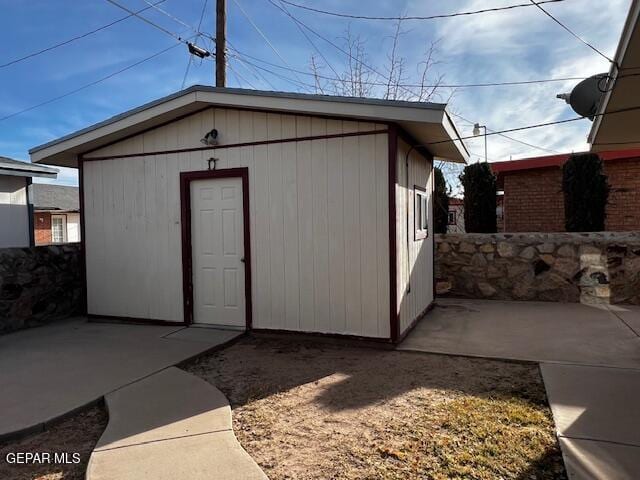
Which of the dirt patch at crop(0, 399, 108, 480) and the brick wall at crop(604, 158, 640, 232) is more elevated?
the brick wall at crop(604, 158, 640, 232)

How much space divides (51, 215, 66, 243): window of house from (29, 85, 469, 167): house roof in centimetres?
1695

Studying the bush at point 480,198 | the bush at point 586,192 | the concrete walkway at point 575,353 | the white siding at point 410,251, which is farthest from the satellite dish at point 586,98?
the bush at point 480,198

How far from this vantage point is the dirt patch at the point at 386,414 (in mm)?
2535

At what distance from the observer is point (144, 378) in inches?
157

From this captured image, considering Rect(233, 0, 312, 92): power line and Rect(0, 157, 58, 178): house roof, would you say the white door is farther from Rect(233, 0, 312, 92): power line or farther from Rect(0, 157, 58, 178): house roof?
Rect(233, 0, 312, 92): power line

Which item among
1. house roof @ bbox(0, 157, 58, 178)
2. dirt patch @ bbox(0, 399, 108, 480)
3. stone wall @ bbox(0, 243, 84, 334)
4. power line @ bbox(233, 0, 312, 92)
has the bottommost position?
dirt patch @ bbox(0, 399, 108, 480)

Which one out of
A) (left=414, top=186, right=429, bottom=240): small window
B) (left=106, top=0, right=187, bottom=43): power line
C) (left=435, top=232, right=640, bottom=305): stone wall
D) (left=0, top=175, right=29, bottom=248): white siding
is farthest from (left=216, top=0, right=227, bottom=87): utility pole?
(left=435, top=232, right=640, bottom=305): stone wall

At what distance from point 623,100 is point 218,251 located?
4693 mm

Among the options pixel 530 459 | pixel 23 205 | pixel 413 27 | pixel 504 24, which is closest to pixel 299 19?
pixel 413 27

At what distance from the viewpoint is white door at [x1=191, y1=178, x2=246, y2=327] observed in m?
5.67

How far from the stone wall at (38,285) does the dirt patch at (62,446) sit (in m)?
3.61

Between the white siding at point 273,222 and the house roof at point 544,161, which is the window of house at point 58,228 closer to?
the white siding at point 273,222

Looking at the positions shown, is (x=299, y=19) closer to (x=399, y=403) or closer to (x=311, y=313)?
(x=311, y=313)

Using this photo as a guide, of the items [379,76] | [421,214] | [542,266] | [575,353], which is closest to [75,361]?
[421,214]
